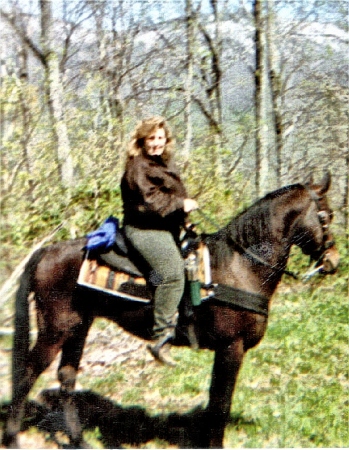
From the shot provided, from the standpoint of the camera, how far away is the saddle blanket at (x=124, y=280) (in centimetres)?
388

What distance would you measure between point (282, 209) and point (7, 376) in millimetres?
3005

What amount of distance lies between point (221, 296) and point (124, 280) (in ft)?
2.56

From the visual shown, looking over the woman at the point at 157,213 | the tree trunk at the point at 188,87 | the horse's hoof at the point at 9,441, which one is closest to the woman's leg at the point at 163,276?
the woman at the point at 157,213

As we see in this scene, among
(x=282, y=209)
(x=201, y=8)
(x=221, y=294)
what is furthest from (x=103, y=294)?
(x=201, y=8)

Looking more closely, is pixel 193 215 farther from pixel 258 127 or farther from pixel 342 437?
pixel 342 437

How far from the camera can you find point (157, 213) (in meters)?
3.75

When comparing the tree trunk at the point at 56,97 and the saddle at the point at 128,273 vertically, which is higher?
the tree trunk at the point at 56,97

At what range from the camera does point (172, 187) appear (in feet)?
12.8

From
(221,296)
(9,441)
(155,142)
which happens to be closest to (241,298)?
(221,296)

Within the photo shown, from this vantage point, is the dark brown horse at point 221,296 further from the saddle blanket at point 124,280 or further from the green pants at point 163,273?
the green pants at point 163,273

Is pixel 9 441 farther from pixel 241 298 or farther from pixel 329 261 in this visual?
pixel 329 261

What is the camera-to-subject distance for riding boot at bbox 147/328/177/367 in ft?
12.4

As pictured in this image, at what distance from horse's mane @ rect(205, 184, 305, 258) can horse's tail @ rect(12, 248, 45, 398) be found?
1.56 m

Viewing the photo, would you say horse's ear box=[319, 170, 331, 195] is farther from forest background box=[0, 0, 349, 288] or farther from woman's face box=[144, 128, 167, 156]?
forest background box=[0, 0, 349, 288]
